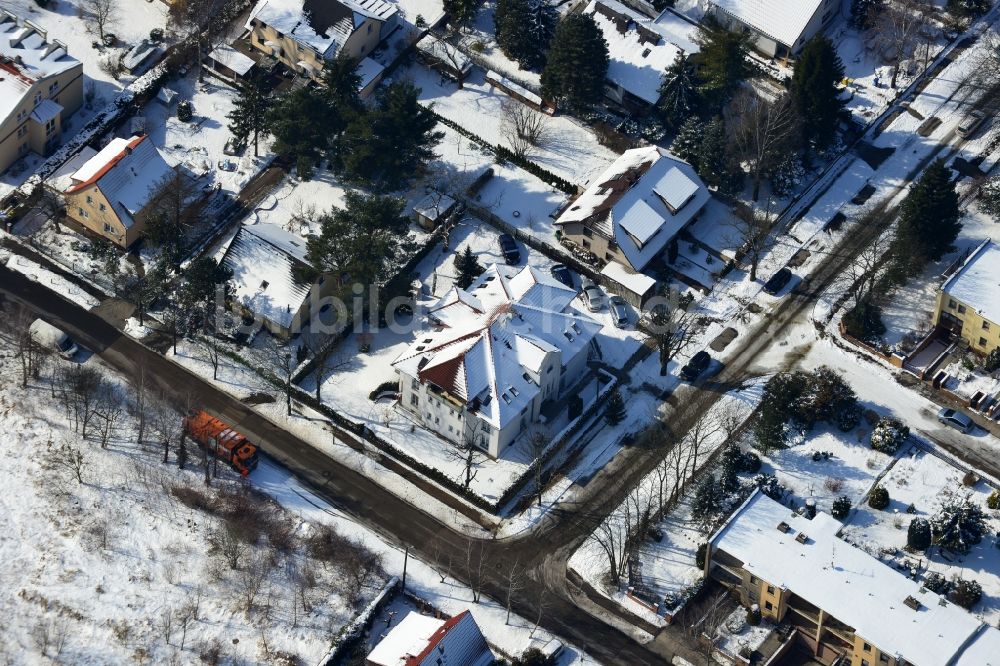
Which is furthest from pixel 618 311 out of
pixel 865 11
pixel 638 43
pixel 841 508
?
pixel 865 11

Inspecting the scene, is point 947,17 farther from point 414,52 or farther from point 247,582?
point 247,582

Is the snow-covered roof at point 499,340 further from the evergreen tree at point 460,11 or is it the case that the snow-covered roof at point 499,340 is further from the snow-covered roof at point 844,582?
the evergreen tree at point 460,11

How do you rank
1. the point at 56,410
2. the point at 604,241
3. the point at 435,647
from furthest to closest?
the point at 604,241, the point at 56,410, the point at 435,647

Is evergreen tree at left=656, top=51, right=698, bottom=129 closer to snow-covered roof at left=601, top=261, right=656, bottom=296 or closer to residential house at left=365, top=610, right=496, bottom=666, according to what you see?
snow-covered roof at left=601, top=261, right=656, bottom=296

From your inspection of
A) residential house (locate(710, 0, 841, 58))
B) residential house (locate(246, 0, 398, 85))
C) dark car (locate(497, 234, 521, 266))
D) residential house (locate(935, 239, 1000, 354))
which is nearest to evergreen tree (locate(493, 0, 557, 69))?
residential house (locate(246, 0, 398, 85))

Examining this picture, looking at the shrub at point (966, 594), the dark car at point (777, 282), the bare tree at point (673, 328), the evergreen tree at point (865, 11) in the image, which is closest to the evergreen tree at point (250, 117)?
the bare tree at point (673, 328)

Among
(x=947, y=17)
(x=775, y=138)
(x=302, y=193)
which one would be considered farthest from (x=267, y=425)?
(x=947, y=17)

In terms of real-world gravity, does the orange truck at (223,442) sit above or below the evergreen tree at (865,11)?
below
